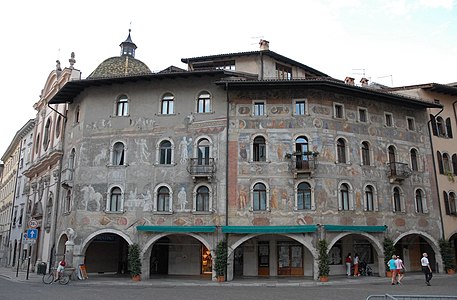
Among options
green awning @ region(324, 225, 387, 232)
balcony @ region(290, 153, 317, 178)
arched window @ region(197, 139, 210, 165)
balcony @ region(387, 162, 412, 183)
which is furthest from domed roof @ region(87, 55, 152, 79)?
balcony @ region(387, 162, 412, 183)

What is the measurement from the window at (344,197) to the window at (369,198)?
1344 millimetres

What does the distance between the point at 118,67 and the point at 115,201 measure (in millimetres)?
11459

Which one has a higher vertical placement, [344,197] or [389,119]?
[389,119]

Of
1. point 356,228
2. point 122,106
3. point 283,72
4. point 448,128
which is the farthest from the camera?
point 283,72

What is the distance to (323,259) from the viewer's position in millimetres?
22734

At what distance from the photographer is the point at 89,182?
2594 centimetres

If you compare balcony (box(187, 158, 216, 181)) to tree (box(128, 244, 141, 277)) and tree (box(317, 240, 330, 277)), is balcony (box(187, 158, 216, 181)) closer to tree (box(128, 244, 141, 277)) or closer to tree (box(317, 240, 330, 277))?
tree (box(128, 244, 141, 277))

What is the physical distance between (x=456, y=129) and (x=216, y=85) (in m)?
18.3

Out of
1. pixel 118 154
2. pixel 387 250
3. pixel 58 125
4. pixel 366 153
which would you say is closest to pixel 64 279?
pixel 118 154

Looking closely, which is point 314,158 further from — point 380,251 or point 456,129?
point 456,129

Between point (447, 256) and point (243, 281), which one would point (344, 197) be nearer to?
A: point (243, 281)

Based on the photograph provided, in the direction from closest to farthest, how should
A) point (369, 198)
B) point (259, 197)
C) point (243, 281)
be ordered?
1. point (243, 281)
2. point (259, 197)
3. point (369, 198)

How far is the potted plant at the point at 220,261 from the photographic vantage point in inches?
901

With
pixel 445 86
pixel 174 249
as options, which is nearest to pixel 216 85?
pixel 174 249
